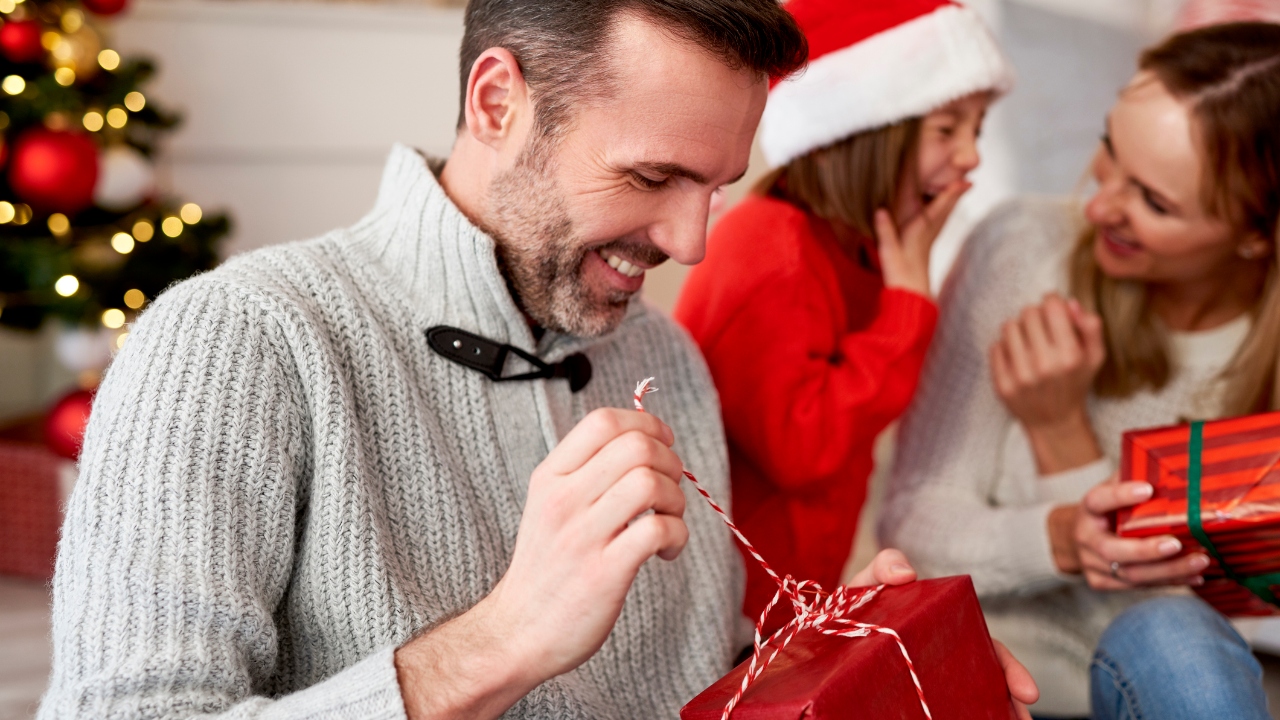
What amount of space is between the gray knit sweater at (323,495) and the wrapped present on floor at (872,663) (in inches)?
9.8

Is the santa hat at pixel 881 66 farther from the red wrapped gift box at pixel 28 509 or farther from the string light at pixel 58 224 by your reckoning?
the red wrapped gift box at pixel 28 509

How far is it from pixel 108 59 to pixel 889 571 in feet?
7.21

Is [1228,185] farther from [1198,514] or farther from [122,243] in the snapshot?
[122,243]

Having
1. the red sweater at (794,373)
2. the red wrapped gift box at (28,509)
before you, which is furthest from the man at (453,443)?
the red wrapped gift box at (28,509)

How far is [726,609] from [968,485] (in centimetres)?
55

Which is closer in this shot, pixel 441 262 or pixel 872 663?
pixel 872 663

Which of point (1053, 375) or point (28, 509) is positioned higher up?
point (1053, 375)

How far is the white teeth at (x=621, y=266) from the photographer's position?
3.59 feet

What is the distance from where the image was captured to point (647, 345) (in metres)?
1.32

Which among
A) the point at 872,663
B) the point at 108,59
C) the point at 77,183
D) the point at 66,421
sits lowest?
the point at 66,421

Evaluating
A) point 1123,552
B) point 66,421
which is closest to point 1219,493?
point 1123,552

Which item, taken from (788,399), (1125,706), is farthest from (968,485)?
(1125,706)

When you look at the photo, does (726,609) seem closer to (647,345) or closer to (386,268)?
(647,345)

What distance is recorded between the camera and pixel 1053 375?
5.10 feet
